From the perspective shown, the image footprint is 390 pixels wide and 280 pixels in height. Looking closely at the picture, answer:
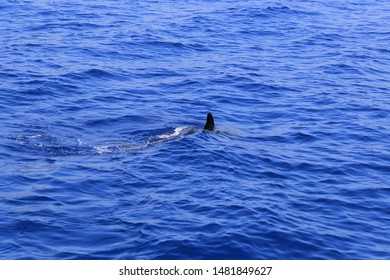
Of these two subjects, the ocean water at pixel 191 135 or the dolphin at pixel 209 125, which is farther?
the dolphin at pixel 209 125

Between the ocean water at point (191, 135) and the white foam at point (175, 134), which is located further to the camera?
the white foam at point (175, 134)

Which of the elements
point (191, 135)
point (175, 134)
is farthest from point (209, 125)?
point (175, 134)

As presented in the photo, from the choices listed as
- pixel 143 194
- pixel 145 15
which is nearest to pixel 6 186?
pixel 143 194

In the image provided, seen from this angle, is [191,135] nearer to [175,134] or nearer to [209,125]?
[175,134]

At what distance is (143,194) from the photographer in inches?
789

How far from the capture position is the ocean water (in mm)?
17844

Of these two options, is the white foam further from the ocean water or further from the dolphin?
the dolphin

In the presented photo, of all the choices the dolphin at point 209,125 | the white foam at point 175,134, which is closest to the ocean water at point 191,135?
the white foam at point 175,134

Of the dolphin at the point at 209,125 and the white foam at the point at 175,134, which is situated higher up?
the dolphin at the point at 209,125

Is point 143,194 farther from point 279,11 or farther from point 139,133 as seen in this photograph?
point 279,11

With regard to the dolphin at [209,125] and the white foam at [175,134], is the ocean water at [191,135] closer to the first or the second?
the white foam at [175,134]

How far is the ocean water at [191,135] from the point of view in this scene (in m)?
17.8

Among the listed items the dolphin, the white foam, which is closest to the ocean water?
the white foam
